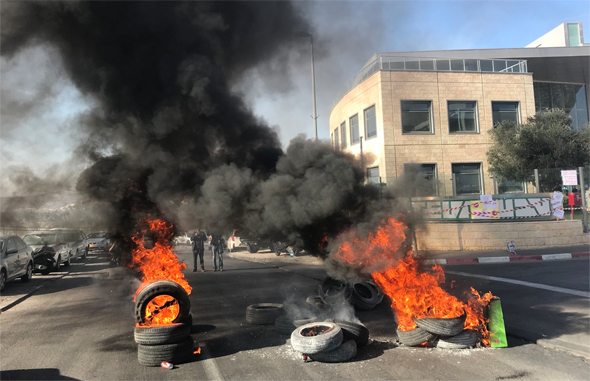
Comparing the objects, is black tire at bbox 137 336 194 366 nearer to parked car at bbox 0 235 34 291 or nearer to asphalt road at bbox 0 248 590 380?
asphalt road at bbox 0 248 590 380

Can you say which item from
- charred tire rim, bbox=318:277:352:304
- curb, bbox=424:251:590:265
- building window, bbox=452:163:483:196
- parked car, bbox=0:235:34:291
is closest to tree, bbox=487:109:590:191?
building window, bbox=452:163:483:196

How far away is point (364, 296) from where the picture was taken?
7879 mm

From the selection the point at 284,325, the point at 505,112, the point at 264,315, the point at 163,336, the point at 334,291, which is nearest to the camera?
the point at 163,336

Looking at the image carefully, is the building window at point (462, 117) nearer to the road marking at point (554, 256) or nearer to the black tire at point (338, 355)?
the road marking at point (554, 256)

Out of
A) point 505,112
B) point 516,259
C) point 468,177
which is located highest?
point 505,112

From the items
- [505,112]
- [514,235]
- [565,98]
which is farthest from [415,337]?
[565,98]

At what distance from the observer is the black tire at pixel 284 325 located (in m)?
6.05

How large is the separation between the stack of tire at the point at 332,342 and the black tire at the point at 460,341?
1082 millimetres

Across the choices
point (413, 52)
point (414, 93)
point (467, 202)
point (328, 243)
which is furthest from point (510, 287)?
point (413, 52)

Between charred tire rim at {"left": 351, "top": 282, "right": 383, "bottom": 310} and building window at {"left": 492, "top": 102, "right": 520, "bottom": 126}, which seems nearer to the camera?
charred tire rim at {"left": 351, "top": 282, "right": 383, "bottom": 310}

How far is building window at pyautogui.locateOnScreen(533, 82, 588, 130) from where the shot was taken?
27.2 metres

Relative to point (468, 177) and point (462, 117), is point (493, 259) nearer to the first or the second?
point (468, 177)

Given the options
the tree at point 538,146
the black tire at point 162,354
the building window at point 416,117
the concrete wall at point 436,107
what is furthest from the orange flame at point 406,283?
the building window at point 416,117

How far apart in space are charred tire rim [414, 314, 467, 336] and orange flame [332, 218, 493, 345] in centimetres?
15
